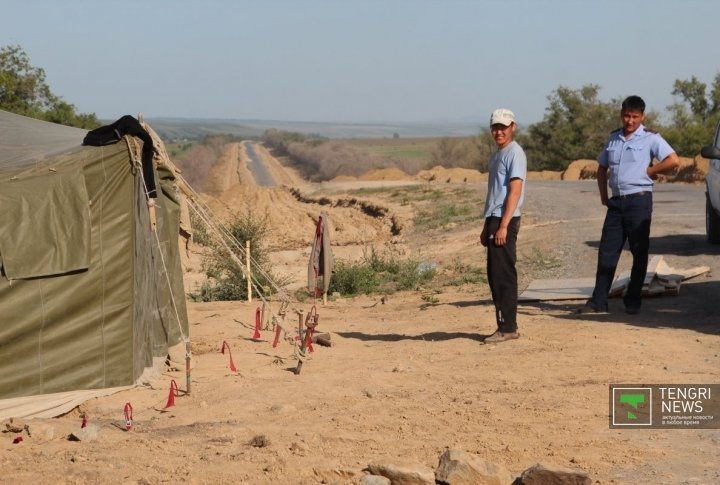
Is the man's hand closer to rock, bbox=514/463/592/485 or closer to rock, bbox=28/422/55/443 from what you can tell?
rock, bbox=514/463/592/485

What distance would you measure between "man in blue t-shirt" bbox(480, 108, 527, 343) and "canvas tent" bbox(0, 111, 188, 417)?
2.64 metres

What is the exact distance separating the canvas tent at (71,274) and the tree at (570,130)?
40.5m

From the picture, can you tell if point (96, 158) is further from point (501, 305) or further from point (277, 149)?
point (277, 149)

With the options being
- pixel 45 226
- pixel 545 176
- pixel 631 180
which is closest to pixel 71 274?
pixel 45 226

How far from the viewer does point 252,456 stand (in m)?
6.21

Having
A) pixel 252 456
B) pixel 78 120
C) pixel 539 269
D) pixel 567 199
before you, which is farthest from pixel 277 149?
pixel 252 456

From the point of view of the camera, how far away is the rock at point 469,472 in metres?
5.47

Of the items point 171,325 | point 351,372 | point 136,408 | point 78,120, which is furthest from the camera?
point 78,120

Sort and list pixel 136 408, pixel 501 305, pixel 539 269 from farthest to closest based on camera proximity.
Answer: pixel 539 269 → pixel 501 305 → pixel 136 408

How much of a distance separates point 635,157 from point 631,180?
0.19 m

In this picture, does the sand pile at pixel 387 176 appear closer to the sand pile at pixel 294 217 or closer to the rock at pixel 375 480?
the sand pile at pixel 294 217

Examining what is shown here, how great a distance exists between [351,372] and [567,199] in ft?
59.1

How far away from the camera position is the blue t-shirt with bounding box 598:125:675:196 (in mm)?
9523

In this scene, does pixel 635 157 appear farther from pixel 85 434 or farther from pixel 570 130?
pixel 570 130
